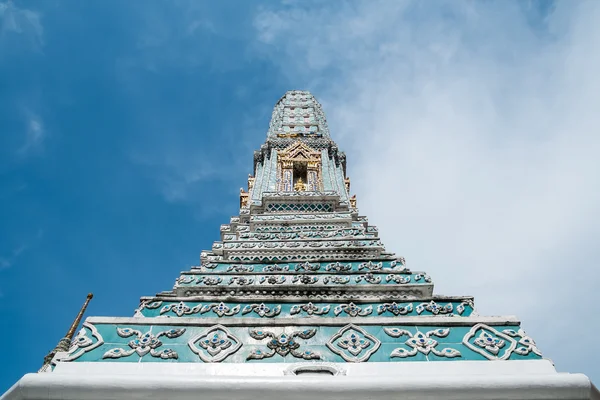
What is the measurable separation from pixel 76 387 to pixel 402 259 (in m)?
5.09

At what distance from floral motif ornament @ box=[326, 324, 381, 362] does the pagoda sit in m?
0.01

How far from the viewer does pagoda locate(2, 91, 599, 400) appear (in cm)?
375

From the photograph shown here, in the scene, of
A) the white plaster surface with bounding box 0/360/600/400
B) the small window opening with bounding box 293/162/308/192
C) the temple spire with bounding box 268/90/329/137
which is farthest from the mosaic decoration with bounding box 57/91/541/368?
the temple spire with bounding box 268/90/329/137

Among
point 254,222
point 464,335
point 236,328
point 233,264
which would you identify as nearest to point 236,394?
point 236,328

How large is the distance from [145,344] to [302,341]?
143 cm

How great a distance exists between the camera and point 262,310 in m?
5.93

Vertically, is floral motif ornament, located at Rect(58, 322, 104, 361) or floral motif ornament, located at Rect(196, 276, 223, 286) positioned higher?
floral motif ornament, located at Rect(196, 276, 223, 286)

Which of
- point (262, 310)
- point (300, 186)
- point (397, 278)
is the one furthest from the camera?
point (300, 186)

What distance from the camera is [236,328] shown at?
5.24 meters

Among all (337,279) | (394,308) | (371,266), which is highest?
(371,266)

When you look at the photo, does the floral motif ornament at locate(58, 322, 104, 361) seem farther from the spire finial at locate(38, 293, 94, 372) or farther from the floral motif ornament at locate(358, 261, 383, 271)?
the floral motif ornament at locate(358, 261, 383, 271)

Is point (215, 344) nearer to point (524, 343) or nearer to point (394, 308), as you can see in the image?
point (394, 308)

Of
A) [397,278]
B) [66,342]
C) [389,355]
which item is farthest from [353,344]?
[66,342]

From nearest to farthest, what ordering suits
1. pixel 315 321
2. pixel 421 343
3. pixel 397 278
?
pixel 421 343 < pixel 315 321 < pixel 397 278
